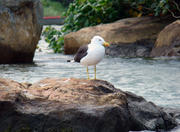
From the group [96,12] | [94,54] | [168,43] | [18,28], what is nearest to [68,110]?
[94,54]

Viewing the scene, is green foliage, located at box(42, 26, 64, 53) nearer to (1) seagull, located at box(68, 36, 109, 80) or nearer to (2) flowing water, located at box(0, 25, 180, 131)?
(2) flowing water, located at box(0, 25, 180, 131)

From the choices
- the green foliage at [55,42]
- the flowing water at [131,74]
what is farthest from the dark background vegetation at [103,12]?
the flowing water at [131,74]

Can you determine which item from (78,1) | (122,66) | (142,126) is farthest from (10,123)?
(78,1)

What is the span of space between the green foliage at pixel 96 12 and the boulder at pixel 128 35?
162 cm

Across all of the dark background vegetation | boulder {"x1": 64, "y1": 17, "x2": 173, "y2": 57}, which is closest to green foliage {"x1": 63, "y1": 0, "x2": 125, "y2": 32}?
the dark background vegetation

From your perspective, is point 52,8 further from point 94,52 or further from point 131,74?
point 94,52

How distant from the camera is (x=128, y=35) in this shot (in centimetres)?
1336

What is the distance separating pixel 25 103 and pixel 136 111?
1.46m

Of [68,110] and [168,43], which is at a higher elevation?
[68,110]

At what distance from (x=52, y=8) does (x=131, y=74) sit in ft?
135

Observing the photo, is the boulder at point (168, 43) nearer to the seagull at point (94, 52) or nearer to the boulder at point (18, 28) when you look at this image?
the boulder at point (18, 28)

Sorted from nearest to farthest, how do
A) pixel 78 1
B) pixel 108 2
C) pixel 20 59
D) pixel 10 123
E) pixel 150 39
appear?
pixel 10 123, pixel 20 59, pixel 150 39, pixel 108 2, pixel 78 1

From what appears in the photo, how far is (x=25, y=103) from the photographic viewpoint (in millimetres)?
4488

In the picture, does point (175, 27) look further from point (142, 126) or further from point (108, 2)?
point (142, 126)
